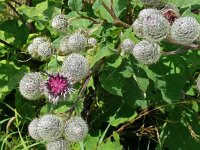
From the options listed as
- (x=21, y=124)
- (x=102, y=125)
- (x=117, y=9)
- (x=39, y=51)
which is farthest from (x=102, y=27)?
(x=21, y=124)

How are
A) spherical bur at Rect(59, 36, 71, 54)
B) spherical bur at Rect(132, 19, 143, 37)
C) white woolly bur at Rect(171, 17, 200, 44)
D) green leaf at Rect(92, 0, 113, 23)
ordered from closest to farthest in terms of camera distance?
white woolly bur at Rect(171, 17, 200, 44) < spherical bur at Rect(132, 19, 143, 37) < spherical bur at Rect(59, 36, 71, 54) < green leaf at Rect(92, 0, 113, 23)

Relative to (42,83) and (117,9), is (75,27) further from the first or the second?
(42,83)

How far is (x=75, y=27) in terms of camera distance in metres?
2.65

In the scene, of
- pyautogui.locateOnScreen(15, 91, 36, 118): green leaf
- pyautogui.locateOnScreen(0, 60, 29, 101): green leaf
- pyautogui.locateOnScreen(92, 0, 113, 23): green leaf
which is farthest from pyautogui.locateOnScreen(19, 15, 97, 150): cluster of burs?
pyautogui.locateOnScreen(15, 91, 36, 118): green leaf

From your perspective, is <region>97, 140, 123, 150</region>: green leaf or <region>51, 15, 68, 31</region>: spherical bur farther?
<region>97, 140, 123, 150</region>: green leaf

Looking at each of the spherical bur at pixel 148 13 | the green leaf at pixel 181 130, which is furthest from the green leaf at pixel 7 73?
the spherical bur at pixel 148 13

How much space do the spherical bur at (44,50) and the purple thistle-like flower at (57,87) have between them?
311 millimetres

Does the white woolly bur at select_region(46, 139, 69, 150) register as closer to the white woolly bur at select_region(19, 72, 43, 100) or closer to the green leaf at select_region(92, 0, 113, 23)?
the white woolly bur at select_region(19, 72, 43, 100)

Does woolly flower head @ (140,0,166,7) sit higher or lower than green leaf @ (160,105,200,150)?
higher

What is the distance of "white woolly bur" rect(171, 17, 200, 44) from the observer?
204cm

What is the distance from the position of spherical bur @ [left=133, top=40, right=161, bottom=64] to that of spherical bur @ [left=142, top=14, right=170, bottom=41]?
4 cm

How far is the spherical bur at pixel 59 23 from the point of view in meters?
2.42

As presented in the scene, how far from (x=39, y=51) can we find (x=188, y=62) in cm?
85

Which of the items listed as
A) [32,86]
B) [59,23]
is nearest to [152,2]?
[59,23]
